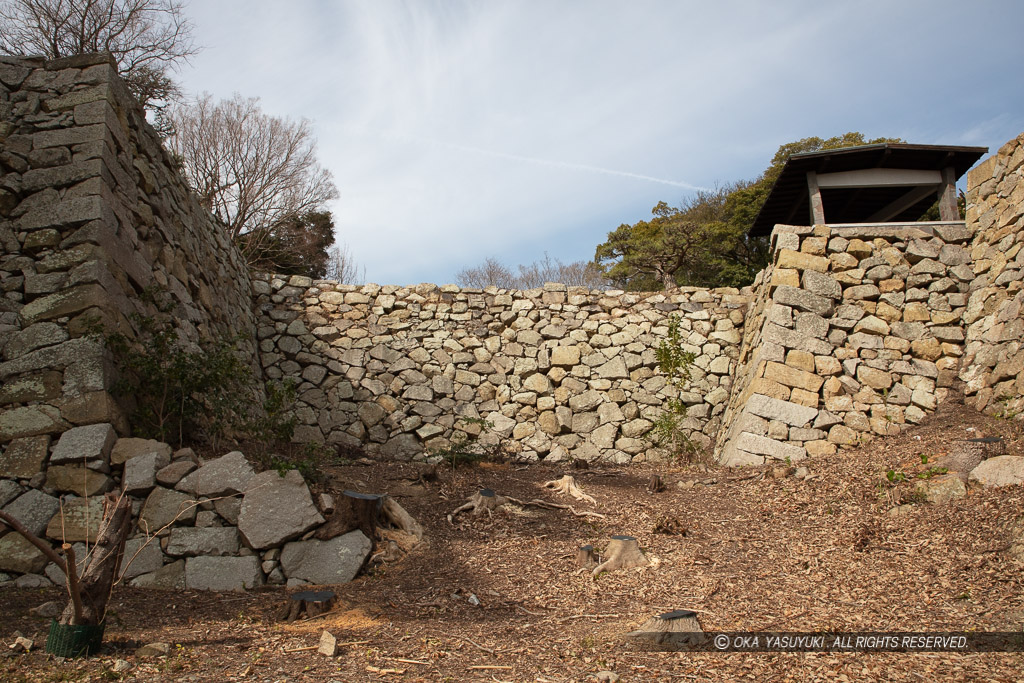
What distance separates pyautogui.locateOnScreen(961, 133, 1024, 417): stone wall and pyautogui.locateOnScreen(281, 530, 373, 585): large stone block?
20.7ft

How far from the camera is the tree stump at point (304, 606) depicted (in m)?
3.80

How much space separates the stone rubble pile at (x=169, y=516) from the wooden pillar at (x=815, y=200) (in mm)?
7479

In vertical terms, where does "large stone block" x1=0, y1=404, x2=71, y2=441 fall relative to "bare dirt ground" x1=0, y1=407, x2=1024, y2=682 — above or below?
above

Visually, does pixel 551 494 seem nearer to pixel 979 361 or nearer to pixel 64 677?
pixel 64 677

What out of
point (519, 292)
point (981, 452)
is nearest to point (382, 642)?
→ point (981, 452)

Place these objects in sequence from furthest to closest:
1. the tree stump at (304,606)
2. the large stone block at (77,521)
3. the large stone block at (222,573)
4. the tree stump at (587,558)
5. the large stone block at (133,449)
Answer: the tree stump at (587,558), the large stone block at (133,449), the large stone block at (77,521), the large stone block at (222,573), the tree stump at (304,606)

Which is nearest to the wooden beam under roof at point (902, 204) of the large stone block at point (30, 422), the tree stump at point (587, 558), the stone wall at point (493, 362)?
the stone wall at point (493, 362)

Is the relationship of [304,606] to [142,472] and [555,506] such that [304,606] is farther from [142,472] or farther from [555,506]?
[555,506]

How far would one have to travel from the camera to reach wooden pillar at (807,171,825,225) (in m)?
8.89

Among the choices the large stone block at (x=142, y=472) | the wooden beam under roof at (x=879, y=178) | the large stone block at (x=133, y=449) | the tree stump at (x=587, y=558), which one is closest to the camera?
the large stone block at (x=142, y=472)

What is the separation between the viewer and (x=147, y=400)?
5.22 meters

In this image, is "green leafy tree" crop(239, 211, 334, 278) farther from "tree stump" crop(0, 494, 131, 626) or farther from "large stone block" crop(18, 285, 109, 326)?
"tree stump" crop(0, 494, 131, 626)

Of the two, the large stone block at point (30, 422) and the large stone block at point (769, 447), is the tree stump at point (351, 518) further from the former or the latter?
the large stone block at point (769, 447)

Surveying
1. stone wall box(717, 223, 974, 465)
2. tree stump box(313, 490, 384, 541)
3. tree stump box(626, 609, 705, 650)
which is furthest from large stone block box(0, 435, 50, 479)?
stone wall box(717, 223, 974, 465)
